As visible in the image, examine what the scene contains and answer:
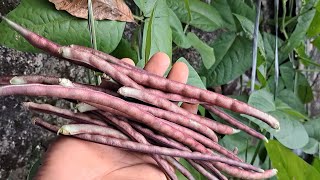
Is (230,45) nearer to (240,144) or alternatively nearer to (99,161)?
(240,144)

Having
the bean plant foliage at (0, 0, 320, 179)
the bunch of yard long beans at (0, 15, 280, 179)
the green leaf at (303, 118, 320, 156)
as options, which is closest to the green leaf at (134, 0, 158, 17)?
the bean plant foliage at (0, 0, 320, 179)

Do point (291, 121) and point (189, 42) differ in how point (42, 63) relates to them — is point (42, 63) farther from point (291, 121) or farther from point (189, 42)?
point (291, 121)

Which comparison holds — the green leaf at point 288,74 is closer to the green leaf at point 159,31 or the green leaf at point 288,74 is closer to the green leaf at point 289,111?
the green leaf at point 289,111

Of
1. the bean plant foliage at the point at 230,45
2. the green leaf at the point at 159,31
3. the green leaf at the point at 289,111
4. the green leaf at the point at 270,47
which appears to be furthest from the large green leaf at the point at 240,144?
the green leaf at the point at 159,31

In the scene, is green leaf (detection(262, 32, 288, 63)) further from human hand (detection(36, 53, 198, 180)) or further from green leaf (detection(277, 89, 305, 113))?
human hand (detection(36, 53, 198, 180))

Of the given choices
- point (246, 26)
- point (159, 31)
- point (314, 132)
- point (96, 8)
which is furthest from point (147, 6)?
point (314, 132)

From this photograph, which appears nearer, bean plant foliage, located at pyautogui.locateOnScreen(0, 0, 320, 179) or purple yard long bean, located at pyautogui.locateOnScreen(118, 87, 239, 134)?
purple yard long bean, located at pyautogui.locateOnScreen(118, 87, 239, 134)
